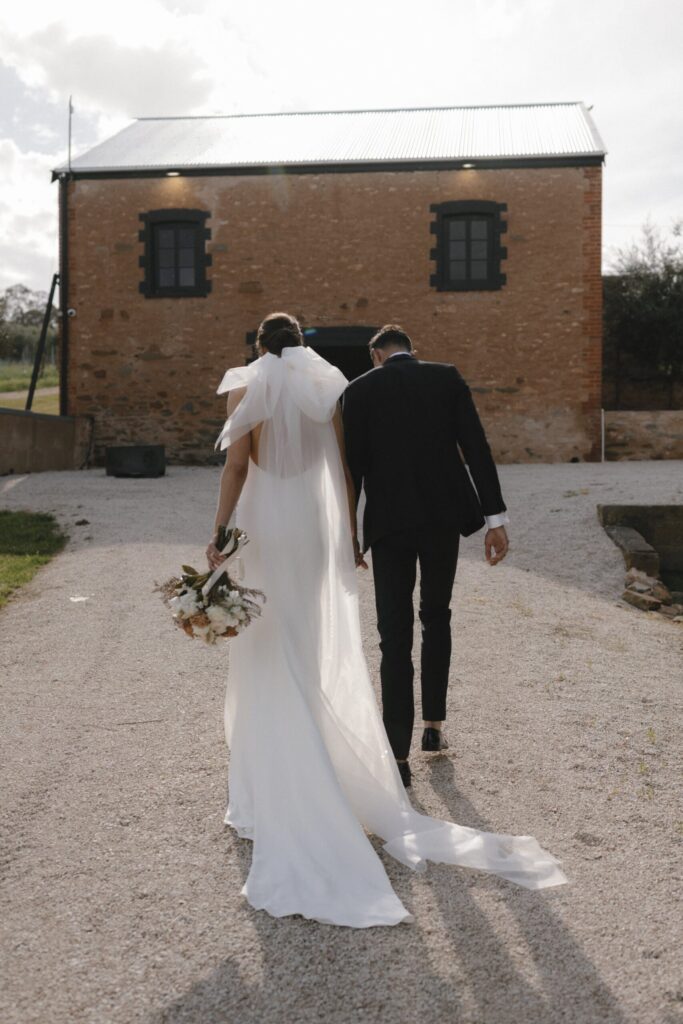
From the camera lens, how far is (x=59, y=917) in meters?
2.65

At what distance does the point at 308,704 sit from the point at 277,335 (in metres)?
1.40

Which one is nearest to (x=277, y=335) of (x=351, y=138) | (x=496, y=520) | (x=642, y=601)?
(x=496, y=520)

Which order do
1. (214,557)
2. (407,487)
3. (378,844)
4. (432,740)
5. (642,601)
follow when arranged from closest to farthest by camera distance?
1. (378,844)
2. (214,557)
3. (407,487)
4. (432,740)
5. (642,601)

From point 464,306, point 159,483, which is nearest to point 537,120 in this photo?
point 464,306

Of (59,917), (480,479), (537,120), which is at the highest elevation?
(537,120)

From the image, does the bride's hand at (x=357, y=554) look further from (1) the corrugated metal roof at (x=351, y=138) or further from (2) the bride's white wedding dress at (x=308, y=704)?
(1) the corrugated metal roof at (x=351, y=138)

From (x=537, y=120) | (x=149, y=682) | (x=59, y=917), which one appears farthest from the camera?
(x=537, y=120)

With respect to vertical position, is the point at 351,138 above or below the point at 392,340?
above

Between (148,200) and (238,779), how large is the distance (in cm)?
1686

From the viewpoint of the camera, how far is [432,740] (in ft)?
13.1

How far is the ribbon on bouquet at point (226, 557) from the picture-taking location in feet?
10.6

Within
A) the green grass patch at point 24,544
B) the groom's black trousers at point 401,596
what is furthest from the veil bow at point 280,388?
the green grass patch at point 24,544

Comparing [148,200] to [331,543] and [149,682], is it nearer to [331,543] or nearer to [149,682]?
[149,682]

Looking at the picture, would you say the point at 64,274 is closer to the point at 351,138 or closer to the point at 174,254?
the point at 174,254
